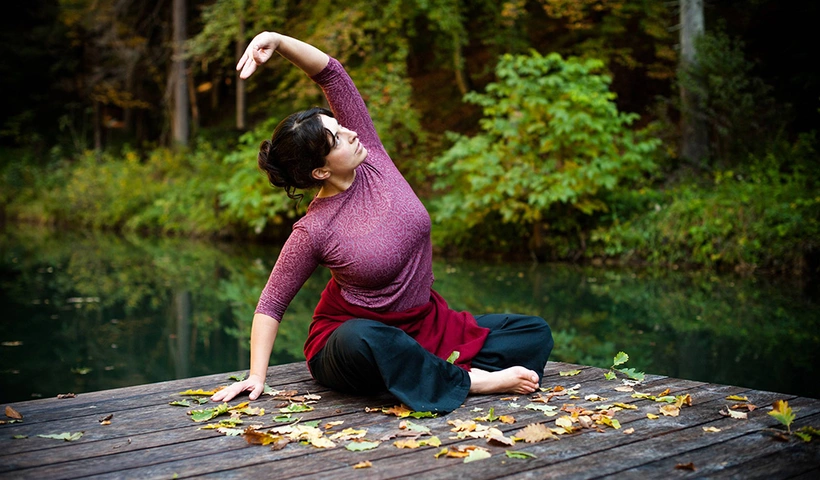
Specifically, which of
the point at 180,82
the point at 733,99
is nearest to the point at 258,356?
the point at 733,99

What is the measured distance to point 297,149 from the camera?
2.55m

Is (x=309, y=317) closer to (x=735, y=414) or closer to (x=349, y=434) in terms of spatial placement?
(x=349, y=434)

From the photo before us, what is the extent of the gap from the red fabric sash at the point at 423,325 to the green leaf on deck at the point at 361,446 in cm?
62

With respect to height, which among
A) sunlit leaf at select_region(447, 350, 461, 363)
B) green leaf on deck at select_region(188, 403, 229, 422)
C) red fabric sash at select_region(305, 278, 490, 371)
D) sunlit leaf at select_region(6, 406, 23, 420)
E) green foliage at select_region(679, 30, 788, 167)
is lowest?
green leaf on deck at select_region(188, 403, 229, 422)

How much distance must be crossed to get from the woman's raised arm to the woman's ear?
39 centimetres

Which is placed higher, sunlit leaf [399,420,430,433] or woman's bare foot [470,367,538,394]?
woman's bare foot [470,367,538,394]

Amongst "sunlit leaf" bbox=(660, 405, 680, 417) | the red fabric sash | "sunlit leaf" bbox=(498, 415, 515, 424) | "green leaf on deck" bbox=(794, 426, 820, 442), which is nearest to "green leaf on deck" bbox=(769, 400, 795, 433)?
"green leaf on deck" bbox=(794, 426, 820, 442)

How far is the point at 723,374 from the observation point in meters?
4.42

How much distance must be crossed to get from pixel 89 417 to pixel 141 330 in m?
3.75

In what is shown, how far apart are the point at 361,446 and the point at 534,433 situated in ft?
1.69

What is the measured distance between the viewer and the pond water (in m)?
4.70

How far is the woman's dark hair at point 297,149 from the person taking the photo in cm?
255

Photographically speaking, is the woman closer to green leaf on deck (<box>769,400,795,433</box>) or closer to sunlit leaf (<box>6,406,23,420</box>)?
sunlit leaf (<box>6,406,23,420</box>)

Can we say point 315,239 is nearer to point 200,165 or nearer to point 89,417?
point 89,417
